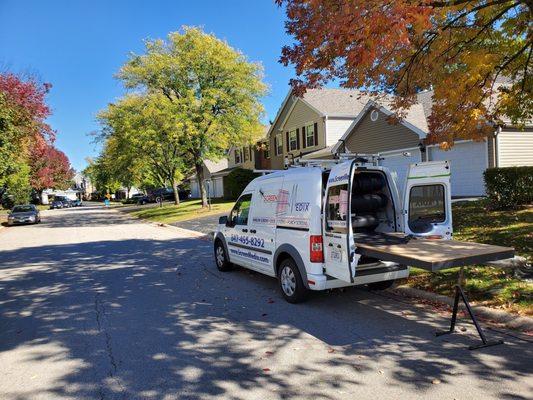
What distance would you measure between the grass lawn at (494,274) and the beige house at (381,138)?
2.19m

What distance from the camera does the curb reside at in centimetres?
520

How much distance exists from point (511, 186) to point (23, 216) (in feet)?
96.2

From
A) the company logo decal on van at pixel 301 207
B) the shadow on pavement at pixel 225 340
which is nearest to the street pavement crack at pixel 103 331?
the shadow on pavement at pixel 225 340

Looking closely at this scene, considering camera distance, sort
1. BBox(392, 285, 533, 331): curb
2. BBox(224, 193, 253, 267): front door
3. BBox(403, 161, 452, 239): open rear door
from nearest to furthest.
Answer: BBox(392, 285, 533, 331): curb, BBox(403, 161, 452, 239): open rear door, BBox(224, 193, 253, 267): front door

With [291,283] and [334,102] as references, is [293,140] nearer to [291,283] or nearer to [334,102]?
[334,102]

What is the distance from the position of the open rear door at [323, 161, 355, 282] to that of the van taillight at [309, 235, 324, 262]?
0.07 metres

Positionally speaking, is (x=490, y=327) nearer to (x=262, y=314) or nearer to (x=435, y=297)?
(x=435, y=297)

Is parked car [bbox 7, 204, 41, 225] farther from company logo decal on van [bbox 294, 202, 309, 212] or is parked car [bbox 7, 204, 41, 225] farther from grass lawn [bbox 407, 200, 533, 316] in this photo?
company logo decal on van [bbox 294, 202, 309, 212]

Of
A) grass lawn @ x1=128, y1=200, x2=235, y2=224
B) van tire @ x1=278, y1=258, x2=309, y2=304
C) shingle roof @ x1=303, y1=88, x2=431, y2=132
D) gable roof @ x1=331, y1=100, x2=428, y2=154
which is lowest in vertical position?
van tire @ x1=278, y1=258, x2=309, y2=304

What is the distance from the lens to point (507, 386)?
3809mm

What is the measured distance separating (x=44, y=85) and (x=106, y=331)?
2678 cm

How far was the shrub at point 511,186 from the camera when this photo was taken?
12344 millimetres

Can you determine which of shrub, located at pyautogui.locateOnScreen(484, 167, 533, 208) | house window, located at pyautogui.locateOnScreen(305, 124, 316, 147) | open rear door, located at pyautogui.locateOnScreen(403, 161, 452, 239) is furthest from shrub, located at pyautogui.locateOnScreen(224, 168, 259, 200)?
open rear door, located at pyautogui.locateOnScreen(403, 161, 452, 239)

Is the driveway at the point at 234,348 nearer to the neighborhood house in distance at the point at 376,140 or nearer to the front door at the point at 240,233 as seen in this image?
the front door at the point at 240,233
